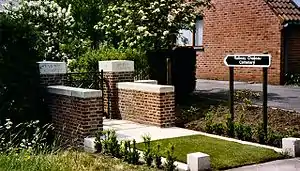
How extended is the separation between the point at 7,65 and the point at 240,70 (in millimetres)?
12906

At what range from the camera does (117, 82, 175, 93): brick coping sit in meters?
12.5

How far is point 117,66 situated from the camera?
14.3m

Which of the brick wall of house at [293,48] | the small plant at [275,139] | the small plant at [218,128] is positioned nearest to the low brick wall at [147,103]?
the small plant at [218,128]

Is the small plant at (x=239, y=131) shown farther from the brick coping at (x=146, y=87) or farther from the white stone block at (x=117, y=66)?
the white stone block at (x=117, y=66)

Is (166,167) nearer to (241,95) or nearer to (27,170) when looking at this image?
(27,170)

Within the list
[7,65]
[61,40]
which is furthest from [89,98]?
[61,40]

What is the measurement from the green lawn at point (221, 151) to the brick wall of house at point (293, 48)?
1146cm

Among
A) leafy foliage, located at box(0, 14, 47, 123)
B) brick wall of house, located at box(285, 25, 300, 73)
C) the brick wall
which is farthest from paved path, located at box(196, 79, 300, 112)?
leafy foliage, located at box(0, 14, 47, 123)

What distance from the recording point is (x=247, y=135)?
1091 centimetres

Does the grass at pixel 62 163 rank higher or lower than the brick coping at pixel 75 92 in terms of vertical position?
lower

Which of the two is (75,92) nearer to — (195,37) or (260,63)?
(260,63)

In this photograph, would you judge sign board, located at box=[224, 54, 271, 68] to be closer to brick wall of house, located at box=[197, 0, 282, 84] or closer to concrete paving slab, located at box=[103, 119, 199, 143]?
concrete paving slab, located at box=[103, 119, 199, 143]

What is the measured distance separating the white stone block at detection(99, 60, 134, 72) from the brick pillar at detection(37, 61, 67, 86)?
4.85 ft

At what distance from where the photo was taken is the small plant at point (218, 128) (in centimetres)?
1162
